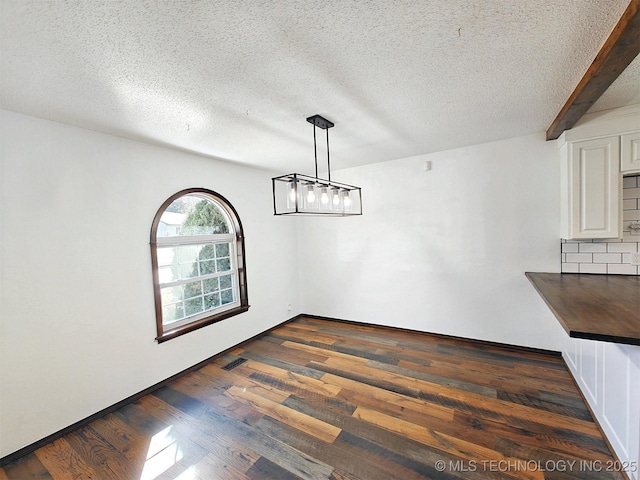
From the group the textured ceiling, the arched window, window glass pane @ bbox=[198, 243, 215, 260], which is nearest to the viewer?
the textured ceiling

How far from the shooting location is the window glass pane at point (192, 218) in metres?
3.04

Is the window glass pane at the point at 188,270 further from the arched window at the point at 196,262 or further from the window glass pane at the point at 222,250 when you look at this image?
the window glass pane at the point at 222,250

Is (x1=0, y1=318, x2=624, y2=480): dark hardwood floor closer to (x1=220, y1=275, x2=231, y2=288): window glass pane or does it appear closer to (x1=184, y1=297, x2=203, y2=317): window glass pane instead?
(x1=184, y1=297, x2=203, y2=317): window glass pane

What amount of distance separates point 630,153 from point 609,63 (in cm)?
128

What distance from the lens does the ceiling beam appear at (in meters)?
1.24

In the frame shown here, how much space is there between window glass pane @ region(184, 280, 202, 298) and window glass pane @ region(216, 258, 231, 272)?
335 millimetres

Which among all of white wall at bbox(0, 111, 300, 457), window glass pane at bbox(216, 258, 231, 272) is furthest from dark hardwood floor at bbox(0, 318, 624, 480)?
window glass pane at bbox(216, 258, 231, 272)

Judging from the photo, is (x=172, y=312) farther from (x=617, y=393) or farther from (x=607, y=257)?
(x=607, y=257)

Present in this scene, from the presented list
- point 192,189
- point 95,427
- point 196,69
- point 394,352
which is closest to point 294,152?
point 192,189

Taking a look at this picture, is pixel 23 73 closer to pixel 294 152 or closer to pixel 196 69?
pixel 196 69

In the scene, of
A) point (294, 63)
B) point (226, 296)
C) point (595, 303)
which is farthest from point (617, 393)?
point (226, 296)

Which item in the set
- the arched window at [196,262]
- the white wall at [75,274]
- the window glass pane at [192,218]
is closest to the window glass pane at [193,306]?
the arched window at [196,262]

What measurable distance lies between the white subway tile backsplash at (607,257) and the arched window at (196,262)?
399 cm

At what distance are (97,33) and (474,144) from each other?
11.6ft
